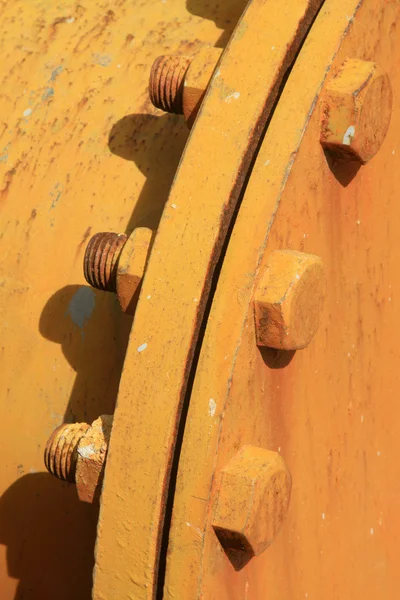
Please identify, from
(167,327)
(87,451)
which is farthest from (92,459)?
(167,327)

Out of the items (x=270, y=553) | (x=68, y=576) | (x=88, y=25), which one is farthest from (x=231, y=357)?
(x=88, y=25)

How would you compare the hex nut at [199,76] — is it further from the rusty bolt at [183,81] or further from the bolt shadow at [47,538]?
the bolt shadow at [47,538]

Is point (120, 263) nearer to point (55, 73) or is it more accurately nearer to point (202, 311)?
point (202, 311)

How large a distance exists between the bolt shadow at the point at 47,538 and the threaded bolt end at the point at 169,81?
596 mm

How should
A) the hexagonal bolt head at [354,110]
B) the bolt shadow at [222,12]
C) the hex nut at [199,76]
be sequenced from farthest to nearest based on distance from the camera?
1. the bolt shadow at [222,12]
2. the hex nut at [199,76]
3. the hexagonal bolt head at [354,110]

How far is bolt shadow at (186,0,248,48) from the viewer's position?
5.35ft

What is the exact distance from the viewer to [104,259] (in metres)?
1.28

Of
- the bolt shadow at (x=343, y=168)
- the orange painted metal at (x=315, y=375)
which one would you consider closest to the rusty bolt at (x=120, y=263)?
the orange painted metal at (x=315, y=375)

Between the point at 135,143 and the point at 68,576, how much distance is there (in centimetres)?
69

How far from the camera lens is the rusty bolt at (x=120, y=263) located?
3.99 feet

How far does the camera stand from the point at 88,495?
1.22m

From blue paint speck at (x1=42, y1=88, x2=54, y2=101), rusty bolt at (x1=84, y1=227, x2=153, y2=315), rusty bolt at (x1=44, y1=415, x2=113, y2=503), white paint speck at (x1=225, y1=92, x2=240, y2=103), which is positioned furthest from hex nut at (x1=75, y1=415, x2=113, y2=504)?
blue paint speck at (x1=42, y1=88, x2=54, y2=101)

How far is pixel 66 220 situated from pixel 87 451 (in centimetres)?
45

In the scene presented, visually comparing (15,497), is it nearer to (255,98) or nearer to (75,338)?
(75,338)
